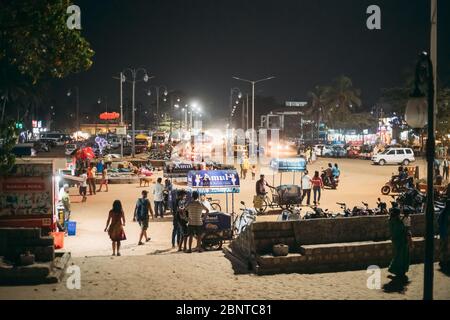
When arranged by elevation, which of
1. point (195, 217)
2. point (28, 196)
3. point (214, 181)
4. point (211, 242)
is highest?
point (214, 181)

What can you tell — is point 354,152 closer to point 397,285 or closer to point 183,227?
point 183,227

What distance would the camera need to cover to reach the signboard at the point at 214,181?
14.9 m

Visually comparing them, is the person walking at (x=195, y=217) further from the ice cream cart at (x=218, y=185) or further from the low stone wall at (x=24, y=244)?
the low stone wall at (x=24, y=244)

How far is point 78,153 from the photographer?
32.5m

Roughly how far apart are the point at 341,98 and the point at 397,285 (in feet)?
272

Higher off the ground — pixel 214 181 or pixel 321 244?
pixel 214 181

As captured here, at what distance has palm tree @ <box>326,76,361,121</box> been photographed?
88812mm

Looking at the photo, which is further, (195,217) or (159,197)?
(159,197)

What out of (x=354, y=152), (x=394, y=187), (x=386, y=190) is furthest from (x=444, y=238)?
(x=354, y=152)

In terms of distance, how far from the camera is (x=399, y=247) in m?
9.62

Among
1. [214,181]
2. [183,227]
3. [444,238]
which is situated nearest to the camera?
[444,238]

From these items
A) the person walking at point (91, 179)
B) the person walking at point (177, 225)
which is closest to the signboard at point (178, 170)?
the person walking at point (91, 179)

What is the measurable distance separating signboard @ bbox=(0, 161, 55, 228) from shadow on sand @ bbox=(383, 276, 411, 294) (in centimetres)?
756
